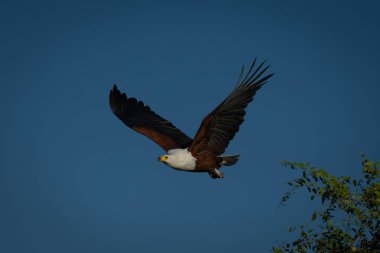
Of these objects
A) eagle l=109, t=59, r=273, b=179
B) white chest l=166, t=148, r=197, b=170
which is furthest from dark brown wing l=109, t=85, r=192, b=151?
white chest l=166, t=148, r=197, b=170

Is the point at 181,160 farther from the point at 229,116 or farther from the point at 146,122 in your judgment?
the point at 146,122

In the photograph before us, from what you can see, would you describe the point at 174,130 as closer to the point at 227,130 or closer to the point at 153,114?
the point at 153,114

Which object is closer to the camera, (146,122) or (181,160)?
(181,160)

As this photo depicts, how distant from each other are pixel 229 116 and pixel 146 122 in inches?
126

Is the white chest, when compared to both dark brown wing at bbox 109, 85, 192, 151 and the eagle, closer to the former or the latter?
the eagle

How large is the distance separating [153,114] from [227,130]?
3.21m

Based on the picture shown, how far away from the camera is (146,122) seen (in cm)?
1073

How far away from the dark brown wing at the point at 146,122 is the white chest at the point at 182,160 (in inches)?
38.2

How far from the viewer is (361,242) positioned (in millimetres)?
4840

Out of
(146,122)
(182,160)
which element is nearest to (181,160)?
(182,160)

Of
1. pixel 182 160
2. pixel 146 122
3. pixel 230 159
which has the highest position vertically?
pixel 146 122

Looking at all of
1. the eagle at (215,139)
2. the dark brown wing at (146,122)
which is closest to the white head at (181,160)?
the eagle at (215,139)

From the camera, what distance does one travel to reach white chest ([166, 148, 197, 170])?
27.5 ft

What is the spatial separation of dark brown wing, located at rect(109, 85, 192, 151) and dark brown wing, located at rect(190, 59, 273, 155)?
1281 millimetres
